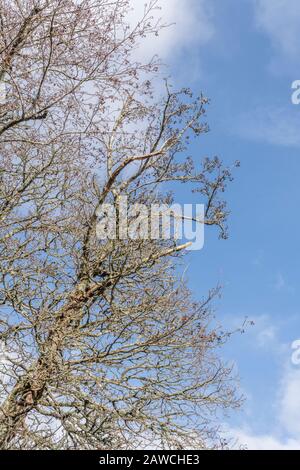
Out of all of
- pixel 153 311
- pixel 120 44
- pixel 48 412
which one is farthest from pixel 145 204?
pixel 48 412

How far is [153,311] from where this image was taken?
10.7 metres

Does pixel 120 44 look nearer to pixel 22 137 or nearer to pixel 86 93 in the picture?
pixel 86 93

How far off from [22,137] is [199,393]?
5752mm

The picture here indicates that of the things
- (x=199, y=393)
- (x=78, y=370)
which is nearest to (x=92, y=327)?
(x=78, y=370)

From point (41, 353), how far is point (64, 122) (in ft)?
13.2

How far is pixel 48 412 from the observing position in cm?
979
